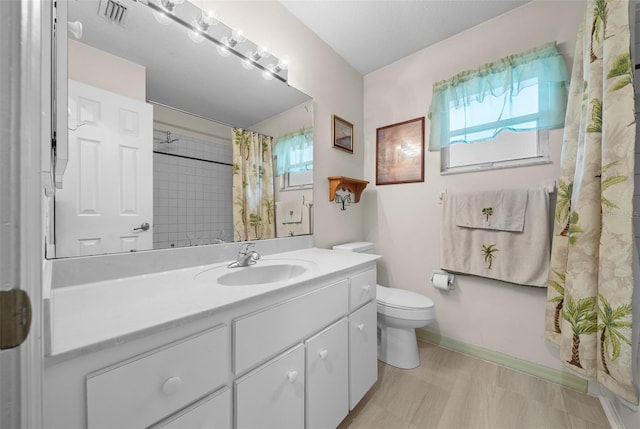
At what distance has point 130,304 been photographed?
685 millimetres

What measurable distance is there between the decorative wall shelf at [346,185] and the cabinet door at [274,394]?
1231mm

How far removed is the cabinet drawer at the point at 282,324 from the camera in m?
0.75

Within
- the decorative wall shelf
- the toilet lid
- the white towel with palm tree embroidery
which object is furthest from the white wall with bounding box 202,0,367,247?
the white towel with palm tree embroidery

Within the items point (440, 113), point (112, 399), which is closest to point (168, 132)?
point (112, 399)

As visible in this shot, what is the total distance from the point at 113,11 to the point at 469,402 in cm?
253

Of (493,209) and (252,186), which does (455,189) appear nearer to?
(493,209)

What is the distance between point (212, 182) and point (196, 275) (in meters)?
0.47

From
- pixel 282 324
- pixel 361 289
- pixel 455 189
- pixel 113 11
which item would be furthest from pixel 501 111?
pixel 113 11

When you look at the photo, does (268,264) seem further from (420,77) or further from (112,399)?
(420,77)

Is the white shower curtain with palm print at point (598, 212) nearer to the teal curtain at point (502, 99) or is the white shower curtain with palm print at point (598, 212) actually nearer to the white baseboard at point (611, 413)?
the teal curtain at point (502, 99)

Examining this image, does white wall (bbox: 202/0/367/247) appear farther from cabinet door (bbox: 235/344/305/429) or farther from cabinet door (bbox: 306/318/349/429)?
cabinet door (bbox: 235/344/305/429)

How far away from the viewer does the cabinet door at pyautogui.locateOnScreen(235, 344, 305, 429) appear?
2.49ft

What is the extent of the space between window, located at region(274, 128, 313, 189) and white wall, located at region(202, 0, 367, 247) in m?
0.08

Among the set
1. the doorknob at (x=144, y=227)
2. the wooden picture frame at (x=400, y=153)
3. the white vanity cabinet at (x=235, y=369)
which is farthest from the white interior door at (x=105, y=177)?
the wooden picture frame at (x=400, y=153)
